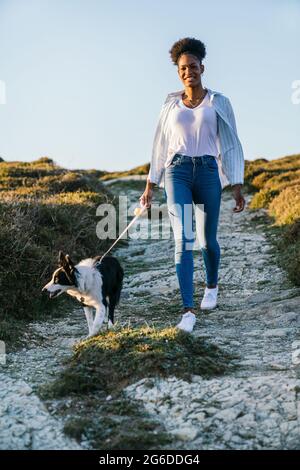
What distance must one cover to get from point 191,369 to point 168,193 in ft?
7.48

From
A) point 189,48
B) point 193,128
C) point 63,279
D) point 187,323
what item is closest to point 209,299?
point 187,323

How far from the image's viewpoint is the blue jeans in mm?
6691

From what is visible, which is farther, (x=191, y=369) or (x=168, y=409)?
(x=191, y=369)

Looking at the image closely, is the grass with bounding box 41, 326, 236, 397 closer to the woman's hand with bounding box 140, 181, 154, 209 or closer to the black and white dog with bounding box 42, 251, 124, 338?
the black and white dog with bounding box 42, 251, 124, 338

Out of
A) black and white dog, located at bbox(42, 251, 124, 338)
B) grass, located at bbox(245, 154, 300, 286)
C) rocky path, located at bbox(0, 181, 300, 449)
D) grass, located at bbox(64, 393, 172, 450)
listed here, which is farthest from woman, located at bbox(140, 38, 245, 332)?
grass, located at bbox(245, 154, 300, 286)

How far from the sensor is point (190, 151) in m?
6.79

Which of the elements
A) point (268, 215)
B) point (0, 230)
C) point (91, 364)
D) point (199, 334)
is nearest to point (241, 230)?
point (268, 215)

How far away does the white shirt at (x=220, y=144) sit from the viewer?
22.4ft

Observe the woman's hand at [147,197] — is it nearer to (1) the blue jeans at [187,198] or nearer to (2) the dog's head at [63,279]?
(1) the blue jeans at [187,198]

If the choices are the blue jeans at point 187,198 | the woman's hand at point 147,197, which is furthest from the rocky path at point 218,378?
the woman's hand at point 147,197

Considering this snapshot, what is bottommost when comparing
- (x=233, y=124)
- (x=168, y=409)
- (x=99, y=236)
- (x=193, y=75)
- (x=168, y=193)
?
(x=168, y=409)

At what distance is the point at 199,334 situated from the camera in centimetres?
659

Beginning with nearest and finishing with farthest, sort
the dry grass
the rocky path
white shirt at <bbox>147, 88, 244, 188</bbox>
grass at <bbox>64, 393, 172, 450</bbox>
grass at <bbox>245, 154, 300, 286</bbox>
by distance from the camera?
grass at <bbox>64, 393, 172, 450</bbox> → the rocky path → white shirt at <bbox>147, 88, 244, 188</bbox> → the dry grass → grass at <bbox>245, 154, 300, 286</bbox>

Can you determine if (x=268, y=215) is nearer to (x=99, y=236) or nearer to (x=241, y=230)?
(x=241, y=230)
